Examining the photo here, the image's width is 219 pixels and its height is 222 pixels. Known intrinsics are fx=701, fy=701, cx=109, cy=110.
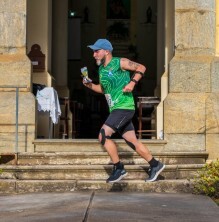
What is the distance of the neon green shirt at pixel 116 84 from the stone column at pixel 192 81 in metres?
2.17

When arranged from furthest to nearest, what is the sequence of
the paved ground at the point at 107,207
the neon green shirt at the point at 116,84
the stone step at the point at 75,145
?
the stone step at the point at 75,145, the neon green shirt at the point at 116,84, the paved ground at the point at 107,207

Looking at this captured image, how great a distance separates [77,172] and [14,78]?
227 centimetres

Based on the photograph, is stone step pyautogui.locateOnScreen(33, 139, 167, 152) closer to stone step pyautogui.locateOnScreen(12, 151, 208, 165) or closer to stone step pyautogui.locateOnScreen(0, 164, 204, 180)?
stone step pyautogui.locateOnScreen(12, 151, 208, 165)

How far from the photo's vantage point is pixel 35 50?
14141 millimetres

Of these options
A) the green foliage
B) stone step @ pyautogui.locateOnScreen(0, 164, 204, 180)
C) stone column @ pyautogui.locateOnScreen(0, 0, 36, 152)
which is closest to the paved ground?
the green foliage

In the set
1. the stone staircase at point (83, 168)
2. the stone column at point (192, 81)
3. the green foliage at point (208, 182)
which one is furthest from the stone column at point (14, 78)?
the green foliage at point (208, 182)

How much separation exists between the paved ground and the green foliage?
7.1 inches

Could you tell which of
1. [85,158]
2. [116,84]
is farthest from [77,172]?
[116,84]

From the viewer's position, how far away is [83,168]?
1011 cm

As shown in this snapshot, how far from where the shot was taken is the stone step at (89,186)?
9.58 m

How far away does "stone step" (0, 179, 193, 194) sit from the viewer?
9.58 metres

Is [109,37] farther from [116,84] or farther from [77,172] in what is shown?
[116,84]

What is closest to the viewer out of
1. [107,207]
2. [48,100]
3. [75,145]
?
[107,207]

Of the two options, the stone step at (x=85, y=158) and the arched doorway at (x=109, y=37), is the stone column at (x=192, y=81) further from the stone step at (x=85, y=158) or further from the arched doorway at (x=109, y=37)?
the arched doorway at (x=109, y=37)
